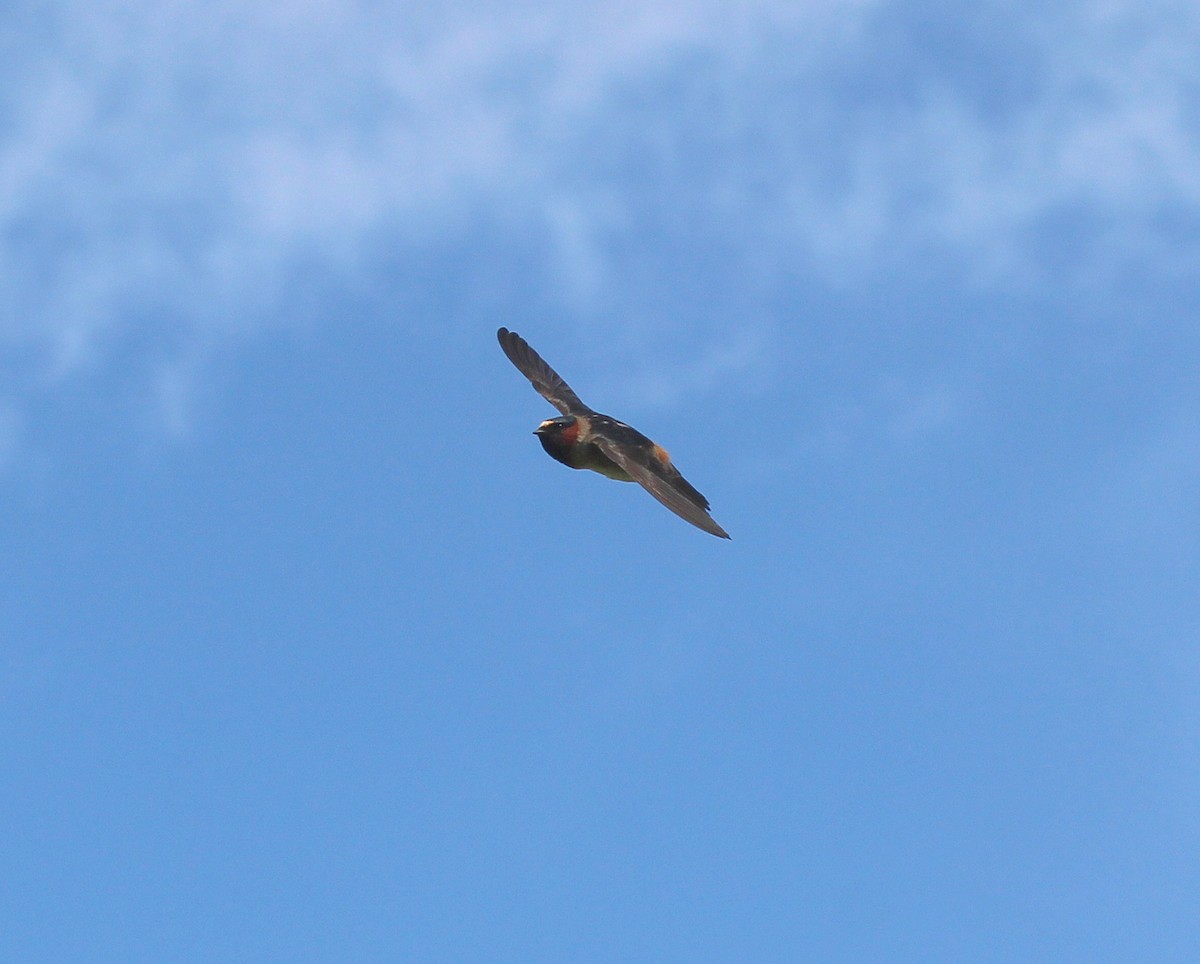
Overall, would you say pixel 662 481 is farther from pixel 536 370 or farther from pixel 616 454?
pixel 536 370

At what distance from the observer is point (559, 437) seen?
734 inches

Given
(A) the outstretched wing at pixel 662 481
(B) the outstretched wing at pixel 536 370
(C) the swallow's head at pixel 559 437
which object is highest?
(B) the outstretched wing at pixel 536 370

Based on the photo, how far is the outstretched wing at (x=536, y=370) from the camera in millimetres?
21816

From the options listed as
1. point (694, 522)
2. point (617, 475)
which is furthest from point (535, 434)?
point (694, 522)

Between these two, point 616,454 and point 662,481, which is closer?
point 662,481

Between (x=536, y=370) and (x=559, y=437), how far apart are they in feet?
14.1

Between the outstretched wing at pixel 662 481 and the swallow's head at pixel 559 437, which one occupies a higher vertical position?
the swallow's head at pixel 559 437

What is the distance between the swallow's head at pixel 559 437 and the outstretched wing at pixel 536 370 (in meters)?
2.67

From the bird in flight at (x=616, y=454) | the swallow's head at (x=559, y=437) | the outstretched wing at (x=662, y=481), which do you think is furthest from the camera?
the swallow's head at (x=559, y=437)

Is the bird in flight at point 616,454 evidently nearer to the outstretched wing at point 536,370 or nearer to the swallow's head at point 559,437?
the swallow's head at point 559,437

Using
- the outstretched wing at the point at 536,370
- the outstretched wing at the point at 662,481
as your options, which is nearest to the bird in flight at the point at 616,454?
the outstretched wing at the point at 662,481

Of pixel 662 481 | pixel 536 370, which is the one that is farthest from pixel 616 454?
pixel 536 370

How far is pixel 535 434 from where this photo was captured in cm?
1886

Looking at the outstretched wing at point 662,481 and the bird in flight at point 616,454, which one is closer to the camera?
the outstretched wing at point 662,481
